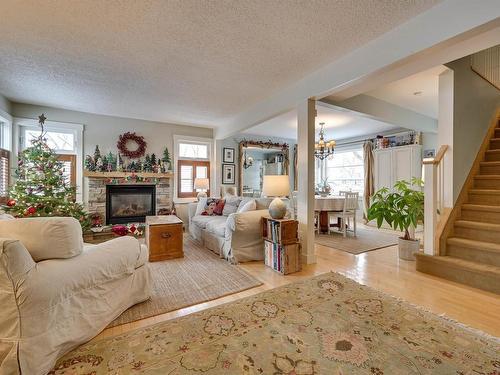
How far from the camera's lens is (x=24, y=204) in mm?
3363

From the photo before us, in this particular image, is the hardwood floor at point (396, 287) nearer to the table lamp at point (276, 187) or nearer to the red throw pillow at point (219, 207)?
the table lamp at point (276, 187)

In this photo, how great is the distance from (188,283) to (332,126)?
4860mm

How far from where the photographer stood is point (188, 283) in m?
2.56

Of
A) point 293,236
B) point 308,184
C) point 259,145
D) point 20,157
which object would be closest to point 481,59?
point 308,184

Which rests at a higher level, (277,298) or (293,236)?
(293,236)

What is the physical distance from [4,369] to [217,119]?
4940 millimetres

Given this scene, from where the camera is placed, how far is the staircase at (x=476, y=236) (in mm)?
2504

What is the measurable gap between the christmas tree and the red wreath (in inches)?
59.2

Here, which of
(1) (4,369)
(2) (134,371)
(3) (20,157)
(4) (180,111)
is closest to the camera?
(1) (4,369)

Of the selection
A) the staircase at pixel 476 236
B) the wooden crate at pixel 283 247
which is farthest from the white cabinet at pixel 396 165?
the wooden crate at pixel 283 247

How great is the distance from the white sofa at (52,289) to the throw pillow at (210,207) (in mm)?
2362

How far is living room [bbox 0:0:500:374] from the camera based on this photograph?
1490 mm

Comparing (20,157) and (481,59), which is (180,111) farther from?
(481,59)

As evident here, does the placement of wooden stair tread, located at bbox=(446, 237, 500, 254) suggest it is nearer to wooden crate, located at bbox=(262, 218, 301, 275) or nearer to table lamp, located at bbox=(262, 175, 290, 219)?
wooden crate, located at bbox=(262, 218, 301, 275)
